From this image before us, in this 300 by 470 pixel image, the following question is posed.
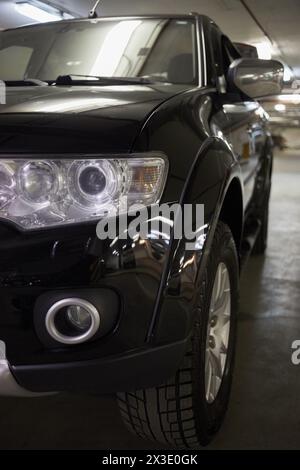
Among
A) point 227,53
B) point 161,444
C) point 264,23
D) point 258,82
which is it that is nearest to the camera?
point 161,444

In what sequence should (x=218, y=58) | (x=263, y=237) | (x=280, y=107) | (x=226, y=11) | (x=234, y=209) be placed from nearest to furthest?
1. (x=234, y=209)
2. (x=218, y=58)
3. (x=263, y=237)
4. (x=226, y=11)
5. (x=280, y=107)

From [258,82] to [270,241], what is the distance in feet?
7.52

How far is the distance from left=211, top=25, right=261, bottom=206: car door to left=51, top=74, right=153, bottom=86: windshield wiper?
0.36m

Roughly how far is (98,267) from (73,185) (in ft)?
0.74

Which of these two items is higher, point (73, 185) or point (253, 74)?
point (253, 74)

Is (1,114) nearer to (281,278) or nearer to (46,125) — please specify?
(46,125)

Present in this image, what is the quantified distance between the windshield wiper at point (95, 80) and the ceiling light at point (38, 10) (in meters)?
A: 4.52

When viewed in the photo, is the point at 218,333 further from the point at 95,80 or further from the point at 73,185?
the point at 95,80

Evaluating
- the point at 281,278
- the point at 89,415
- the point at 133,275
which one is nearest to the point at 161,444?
the point at 89,415

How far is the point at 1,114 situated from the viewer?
1327 millimetres

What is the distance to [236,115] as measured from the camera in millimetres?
2225

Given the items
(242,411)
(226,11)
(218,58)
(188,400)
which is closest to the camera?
(188,400)

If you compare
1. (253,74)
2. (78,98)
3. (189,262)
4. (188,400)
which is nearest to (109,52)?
(253,74)

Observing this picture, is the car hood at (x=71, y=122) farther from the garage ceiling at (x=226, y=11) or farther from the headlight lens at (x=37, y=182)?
the garage ceiling at (x=226, y=11)
